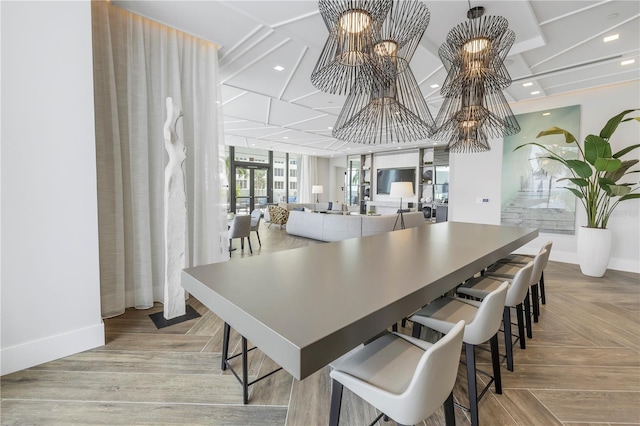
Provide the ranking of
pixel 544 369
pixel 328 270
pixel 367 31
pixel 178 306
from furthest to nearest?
1. pixel 178 306
2. pixel 544 369
3. pixel 367 31
4. pixel 328 270

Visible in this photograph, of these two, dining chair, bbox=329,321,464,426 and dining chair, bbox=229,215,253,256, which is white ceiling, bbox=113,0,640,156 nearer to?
dining chair, bbox=229,215,253,256

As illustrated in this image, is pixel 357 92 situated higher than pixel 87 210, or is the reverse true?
pixel 357 92

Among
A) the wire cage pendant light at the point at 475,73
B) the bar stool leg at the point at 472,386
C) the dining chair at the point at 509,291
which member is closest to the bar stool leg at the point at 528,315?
the dining chair at the point at 509,291

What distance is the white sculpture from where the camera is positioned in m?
2.54

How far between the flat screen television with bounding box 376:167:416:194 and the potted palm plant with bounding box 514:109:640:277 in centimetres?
618

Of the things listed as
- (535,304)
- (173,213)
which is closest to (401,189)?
(535,304)

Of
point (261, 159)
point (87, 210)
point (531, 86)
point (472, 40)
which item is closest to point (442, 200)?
point (531, 86)

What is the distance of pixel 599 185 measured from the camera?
417 cm

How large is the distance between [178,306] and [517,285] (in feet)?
9.07

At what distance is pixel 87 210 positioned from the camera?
2086 millimetres

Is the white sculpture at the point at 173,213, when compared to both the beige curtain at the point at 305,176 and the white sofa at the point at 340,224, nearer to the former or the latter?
the white sofa at the point at 340,224

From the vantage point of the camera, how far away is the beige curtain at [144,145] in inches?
102

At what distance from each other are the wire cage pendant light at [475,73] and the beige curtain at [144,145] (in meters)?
2.55

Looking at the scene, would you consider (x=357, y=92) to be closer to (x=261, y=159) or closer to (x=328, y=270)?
(x=328, y=270)
